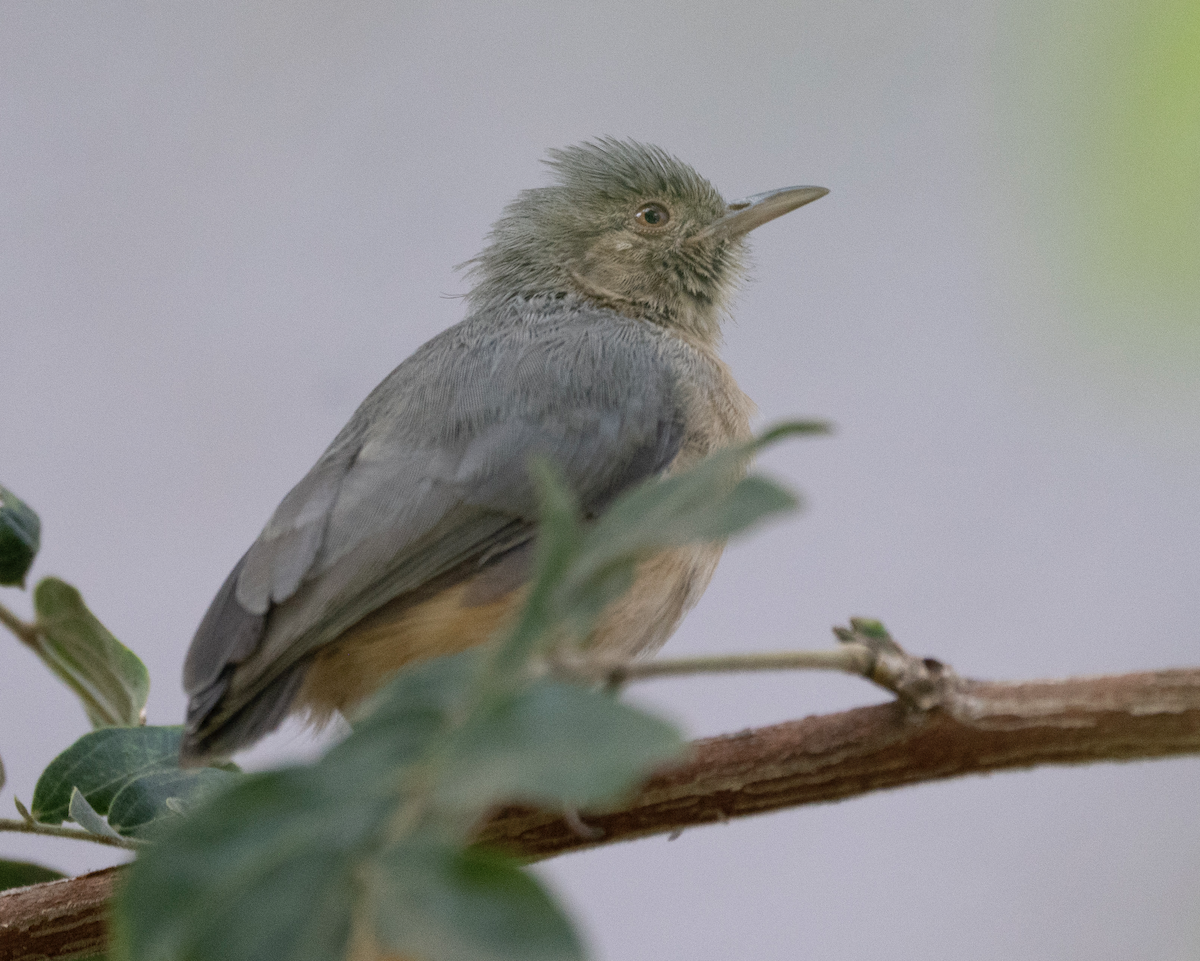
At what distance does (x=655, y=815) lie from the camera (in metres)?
1.57

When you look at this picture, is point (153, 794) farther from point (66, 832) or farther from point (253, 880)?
point (253, 880)

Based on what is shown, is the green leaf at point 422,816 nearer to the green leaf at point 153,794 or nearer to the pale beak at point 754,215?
the green leaf at point 153,794

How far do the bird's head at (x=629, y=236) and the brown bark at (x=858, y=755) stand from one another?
152 centimetres

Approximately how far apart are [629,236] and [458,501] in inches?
49.6

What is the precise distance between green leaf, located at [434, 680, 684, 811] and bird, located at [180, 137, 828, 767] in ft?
2.88

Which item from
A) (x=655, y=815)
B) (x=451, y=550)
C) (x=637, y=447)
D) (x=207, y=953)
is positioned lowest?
(x=655, y=815)

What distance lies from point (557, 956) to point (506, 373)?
1.78 m

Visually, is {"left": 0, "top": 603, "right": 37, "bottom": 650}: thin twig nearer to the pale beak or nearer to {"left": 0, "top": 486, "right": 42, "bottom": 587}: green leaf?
{"left": 0, "top": 486, "right": 42, "bottom": 587}: green leaf

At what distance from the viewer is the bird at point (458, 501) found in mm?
1894

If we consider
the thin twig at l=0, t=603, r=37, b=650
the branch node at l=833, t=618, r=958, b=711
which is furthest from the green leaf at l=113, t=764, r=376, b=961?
the thin twig at l=0, t=603, r=37, b=650

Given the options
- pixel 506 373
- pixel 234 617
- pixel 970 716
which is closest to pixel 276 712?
pixel 234 617

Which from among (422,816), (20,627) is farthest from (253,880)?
(20,627)

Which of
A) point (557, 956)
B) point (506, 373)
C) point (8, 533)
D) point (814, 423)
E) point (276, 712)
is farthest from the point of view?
point (506, 373)

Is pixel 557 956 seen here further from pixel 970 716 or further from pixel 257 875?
pixel 970 716
